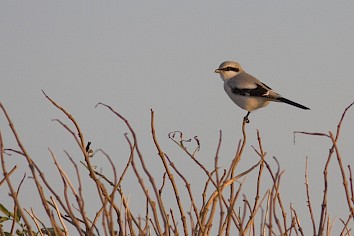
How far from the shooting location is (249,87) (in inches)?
370

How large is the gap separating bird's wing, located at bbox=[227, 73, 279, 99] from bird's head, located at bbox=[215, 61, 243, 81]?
0.24 m

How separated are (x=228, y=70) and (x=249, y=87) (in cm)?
82

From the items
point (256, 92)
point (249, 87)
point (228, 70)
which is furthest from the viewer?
point (228, 70)

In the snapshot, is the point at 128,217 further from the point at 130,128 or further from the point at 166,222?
the point at 130,128

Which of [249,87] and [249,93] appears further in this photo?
[249,87]

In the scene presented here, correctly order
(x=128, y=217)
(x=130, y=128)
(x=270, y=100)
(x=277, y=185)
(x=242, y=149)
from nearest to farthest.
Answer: (x=130, y=128)
(x=128, y=217)
(x=277, y=185)
(x=242, y=149)
(x=270, y=100)

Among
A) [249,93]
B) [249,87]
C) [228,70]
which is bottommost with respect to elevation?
[249,93]

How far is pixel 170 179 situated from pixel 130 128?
1.50 feet

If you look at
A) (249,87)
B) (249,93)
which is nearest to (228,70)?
(249,87)

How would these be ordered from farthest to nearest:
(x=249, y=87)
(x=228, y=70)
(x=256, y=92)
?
(x=228, y=70)
(x=249, y=87)
(x=256, y=92)

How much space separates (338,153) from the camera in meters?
2.86

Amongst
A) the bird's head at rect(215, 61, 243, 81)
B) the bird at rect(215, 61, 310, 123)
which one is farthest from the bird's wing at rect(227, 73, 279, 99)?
the bird's head at rect(215, 61, 243, 81)

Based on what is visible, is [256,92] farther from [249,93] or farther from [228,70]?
[228,70]

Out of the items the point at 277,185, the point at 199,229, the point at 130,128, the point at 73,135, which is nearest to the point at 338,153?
the point at 277,185
